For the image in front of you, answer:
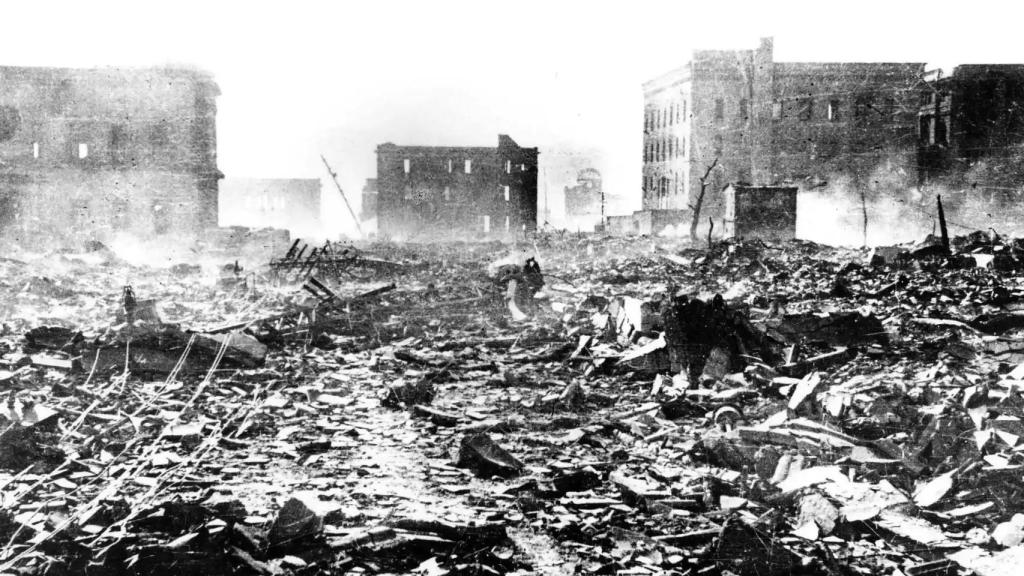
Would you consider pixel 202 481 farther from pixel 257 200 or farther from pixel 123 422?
pixel 257 200

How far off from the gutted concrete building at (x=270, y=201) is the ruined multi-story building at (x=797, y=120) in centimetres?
3214

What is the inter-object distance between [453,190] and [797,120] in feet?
77.2

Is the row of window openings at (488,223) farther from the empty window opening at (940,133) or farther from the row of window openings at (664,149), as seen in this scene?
the empty window opening at (940,133)

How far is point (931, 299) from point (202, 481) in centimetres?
1322

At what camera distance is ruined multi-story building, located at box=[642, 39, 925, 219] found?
41.2 metres

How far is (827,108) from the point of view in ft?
137

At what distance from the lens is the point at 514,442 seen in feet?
22.1

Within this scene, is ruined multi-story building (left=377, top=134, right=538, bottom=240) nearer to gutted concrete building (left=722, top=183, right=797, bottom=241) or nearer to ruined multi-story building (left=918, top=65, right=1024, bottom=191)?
ruined multi-story building (left=918, top=65, right=1024, bottom=191)

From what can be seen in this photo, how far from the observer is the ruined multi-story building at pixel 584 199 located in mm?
64812

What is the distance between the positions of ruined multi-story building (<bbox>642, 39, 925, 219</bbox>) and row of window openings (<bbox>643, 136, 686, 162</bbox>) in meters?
1.77

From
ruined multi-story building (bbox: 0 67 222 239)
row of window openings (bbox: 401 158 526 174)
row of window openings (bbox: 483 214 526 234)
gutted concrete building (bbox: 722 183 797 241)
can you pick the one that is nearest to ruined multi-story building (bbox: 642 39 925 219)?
gutted concrete building (bbox: 722 183 797 241)

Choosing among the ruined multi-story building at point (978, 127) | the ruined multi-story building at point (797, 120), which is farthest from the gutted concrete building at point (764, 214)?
the ruined multi-story building at point (978, 127)

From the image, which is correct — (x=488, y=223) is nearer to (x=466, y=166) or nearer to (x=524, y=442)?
(x=466, y=166)

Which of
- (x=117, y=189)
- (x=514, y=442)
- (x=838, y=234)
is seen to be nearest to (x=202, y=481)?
(x=514, y=442)
